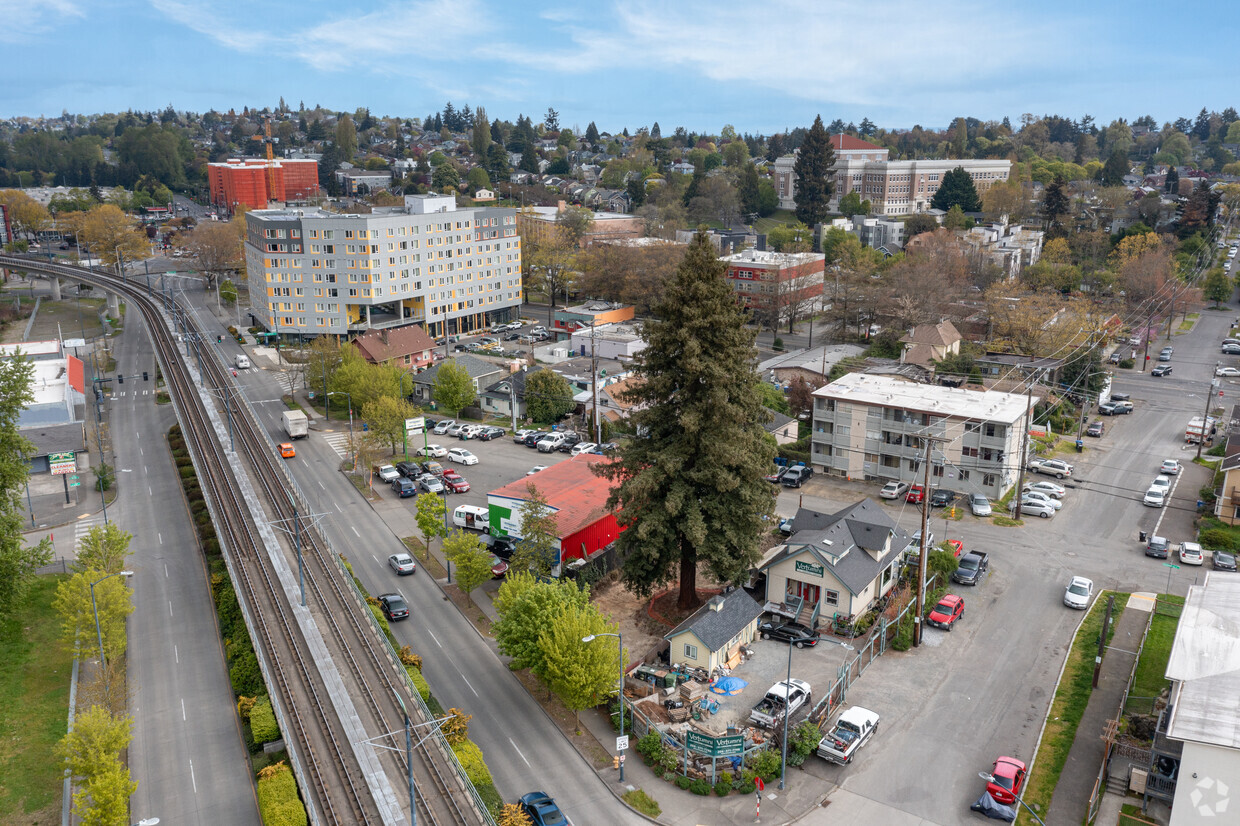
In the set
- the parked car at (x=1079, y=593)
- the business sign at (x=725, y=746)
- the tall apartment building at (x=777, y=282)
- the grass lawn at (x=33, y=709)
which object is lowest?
the grass lawn at (x=33, y=709)

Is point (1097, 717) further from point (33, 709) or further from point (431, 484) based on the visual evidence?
point (33, 709)

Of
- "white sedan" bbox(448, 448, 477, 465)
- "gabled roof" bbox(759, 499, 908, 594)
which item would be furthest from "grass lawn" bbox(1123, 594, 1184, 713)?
"white sedan" bbox(448, 448, 477, 465)

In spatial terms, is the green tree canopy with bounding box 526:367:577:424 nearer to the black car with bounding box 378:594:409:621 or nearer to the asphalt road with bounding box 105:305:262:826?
the asphalt road with bounding box 105:305:262:826

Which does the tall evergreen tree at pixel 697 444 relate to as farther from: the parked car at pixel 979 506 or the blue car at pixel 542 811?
the parked car at pixel 979 506

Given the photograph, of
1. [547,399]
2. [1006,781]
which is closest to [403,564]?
[547,399]

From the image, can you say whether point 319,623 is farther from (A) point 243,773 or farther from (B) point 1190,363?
(B) point 1190,363

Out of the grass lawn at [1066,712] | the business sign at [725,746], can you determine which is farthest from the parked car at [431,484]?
the grass lawn at [1066,712]

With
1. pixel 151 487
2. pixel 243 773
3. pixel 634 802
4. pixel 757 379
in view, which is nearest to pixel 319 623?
pixel 243 773
